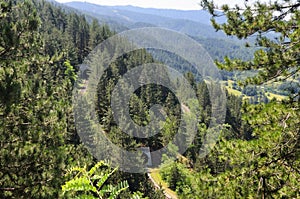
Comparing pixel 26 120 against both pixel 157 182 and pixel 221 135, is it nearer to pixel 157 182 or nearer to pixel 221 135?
pixel 221 135

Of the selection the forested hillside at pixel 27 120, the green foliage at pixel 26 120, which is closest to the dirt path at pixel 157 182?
the green foliage at pixel 26 120

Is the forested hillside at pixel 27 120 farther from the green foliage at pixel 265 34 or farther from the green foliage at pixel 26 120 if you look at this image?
the green foliage at pixel 265 34

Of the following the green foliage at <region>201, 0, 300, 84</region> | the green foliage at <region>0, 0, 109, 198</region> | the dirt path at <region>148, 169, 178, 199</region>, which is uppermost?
the green foliage at <region>201, 0, 300, 84</region>

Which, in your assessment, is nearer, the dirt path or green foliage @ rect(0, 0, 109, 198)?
green foliage @ rect(0, 0, 109, 198)

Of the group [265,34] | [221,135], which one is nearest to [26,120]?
[221,135]

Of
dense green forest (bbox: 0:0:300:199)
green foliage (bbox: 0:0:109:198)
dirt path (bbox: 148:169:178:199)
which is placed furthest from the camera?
dirt path (bbox: 148:169:178:199)

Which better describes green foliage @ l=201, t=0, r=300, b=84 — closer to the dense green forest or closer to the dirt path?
the dense green forest

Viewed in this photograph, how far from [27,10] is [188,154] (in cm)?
3917

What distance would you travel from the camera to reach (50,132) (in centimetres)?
763

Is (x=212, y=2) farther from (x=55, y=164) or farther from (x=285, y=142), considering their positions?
(x=55, y=164)

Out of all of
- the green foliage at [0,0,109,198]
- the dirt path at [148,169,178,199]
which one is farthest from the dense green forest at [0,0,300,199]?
the dirt path at [148,169,178,199]

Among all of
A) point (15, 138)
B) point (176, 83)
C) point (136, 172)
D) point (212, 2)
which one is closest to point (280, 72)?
point (212, 2)

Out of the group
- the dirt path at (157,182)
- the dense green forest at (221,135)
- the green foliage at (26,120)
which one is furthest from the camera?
the dirt path at (157,182)

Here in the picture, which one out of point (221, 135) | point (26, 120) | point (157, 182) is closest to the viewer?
point (26, 120)
